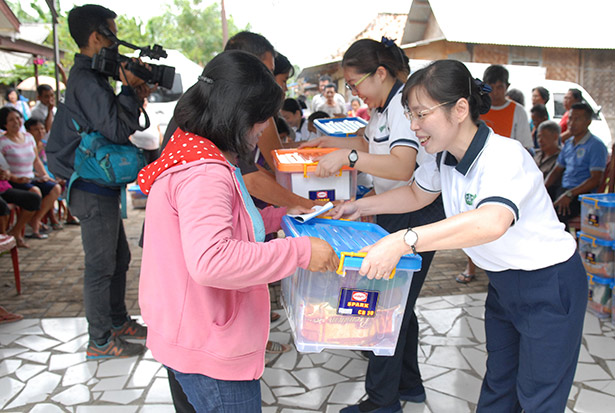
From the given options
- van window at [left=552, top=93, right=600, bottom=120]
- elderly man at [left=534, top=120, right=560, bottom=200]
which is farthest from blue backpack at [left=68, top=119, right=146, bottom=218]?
van window at [left=552, top=93, right=600, bottom=120]

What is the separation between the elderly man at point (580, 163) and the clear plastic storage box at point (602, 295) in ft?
Result: 4.83

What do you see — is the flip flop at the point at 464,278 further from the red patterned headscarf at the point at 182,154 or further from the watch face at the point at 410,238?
the red patterned headscarf at the point at 182,154

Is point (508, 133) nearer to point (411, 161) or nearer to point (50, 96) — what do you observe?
point (411, 161)

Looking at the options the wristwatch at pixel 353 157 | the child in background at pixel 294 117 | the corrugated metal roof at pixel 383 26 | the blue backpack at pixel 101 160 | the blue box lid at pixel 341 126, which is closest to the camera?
the wristwatch at pixel 353 157

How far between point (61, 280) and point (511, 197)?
491cm

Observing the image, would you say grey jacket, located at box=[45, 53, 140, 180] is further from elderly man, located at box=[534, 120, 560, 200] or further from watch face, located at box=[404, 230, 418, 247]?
elderly man, located at box=[534, 120, 560, 200]

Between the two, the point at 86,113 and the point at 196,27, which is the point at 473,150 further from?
the point at 196,27

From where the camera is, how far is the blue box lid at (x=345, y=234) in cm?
164

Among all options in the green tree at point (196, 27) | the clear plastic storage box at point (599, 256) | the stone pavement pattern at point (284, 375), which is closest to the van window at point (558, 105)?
the clear plastic storage box at point (599, 256)

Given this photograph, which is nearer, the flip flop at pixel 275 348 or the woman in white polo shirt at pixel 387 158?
the woman in white polo shirt at pixel 387 158

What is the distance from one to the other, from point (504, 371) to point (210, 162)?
1.60 meters

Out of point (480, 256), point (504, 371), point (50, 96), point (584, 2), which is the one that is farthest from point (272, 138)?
point (50, 96)

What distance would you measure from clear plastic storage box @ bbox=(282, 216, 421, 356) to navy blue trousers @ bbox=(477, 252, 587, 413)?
44 centimetres

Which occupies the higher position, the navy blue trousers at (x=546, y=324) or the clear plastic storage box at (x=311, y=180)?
the clear plastic storage box at (x=311, y=180)
